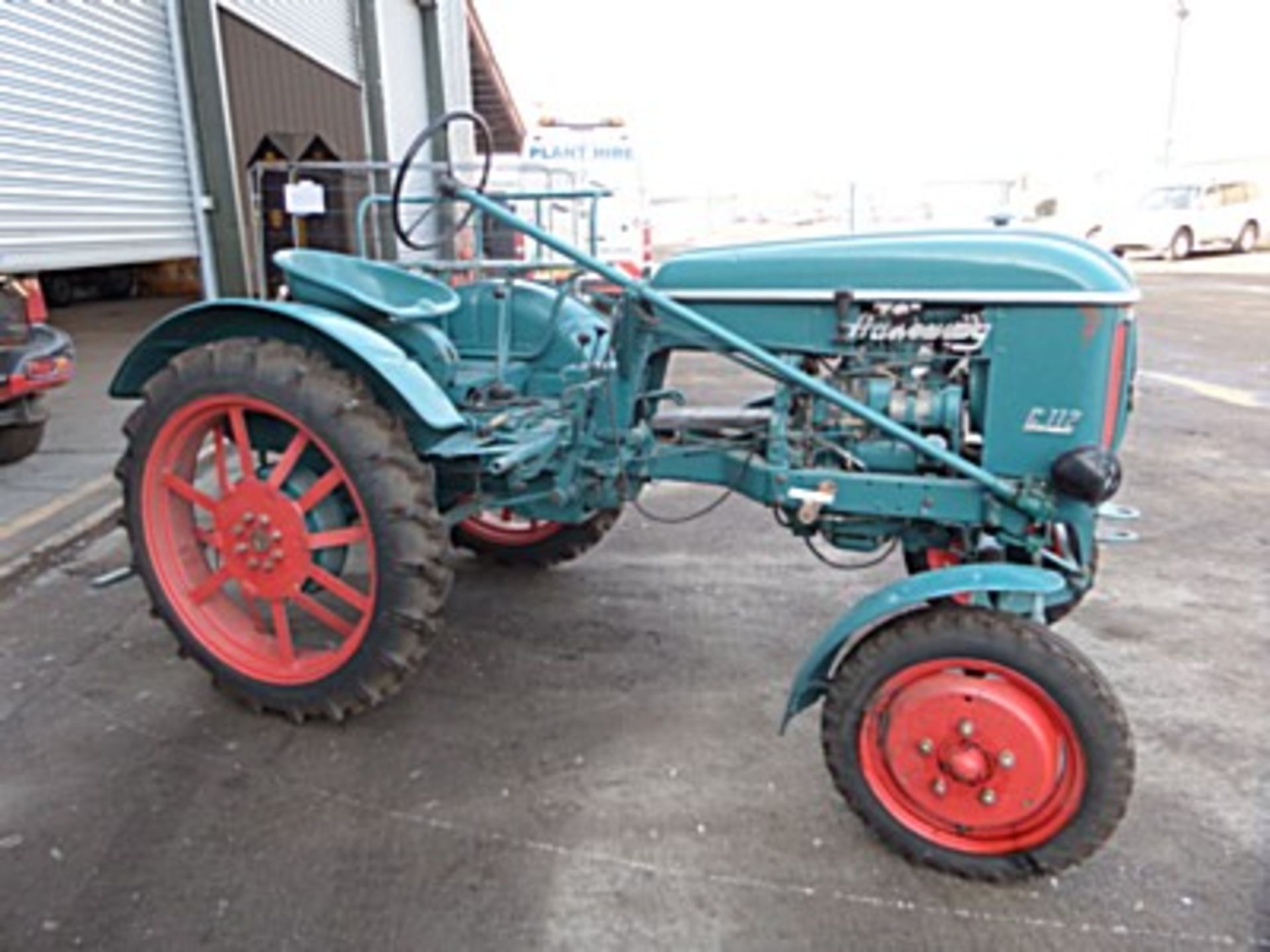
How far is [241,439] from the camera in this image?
291 cm

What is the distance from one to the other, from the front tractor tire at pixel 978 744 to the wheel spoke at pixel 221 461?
1.85 m

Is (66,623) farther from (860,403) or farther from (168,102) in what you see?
(168,102)

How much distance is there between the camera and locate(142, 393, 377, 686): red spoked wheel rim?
2844 mm

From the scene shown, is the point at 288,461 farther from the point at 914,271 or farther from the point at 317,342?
the point at 914,271

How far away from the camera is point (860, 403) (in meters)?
2.60

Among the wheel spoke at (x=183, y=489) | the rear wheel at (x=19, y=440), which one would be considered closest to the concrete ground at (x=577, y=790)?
the wheel spoke at (x=183, y=489)

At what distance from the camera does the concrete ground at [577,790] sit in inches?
84.5

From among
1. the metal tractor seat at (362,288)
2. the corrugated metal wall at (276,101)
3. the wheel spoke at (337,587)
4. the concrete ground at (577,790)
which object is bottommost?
the concrete ground at (577,790)

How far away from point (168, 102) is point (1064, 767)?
7560mm

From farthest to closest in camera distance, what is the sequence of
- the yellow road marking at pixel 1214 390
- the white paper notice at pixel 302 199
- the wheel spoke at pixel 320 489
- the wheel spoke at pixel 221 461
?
1. the yellow road marking at pixel 1214 390
2. the white paper notice at pixel 302 199
3. the wheel spoke at pixel 221 461
4. the wheel spoke at pixel 320 489

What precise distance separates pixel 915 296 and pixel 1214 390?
6.93 meters

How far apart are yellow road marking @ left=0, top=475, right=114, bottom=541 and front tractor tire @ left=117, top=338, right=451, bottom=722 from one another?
1965 millimetres

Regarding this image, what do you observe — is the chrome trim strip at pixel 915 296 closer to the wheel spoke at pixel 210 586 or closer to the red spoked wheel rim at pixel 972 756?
the red spoked wheel rim at pixel 972 756

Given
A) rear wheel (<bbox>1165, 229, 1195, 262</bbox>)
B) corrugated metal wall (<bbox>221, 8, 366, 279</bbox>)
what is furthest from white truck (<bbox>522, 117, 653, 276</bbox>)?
rear wheel (<bbox>1165, 229, 1195, 262</bbox>)
